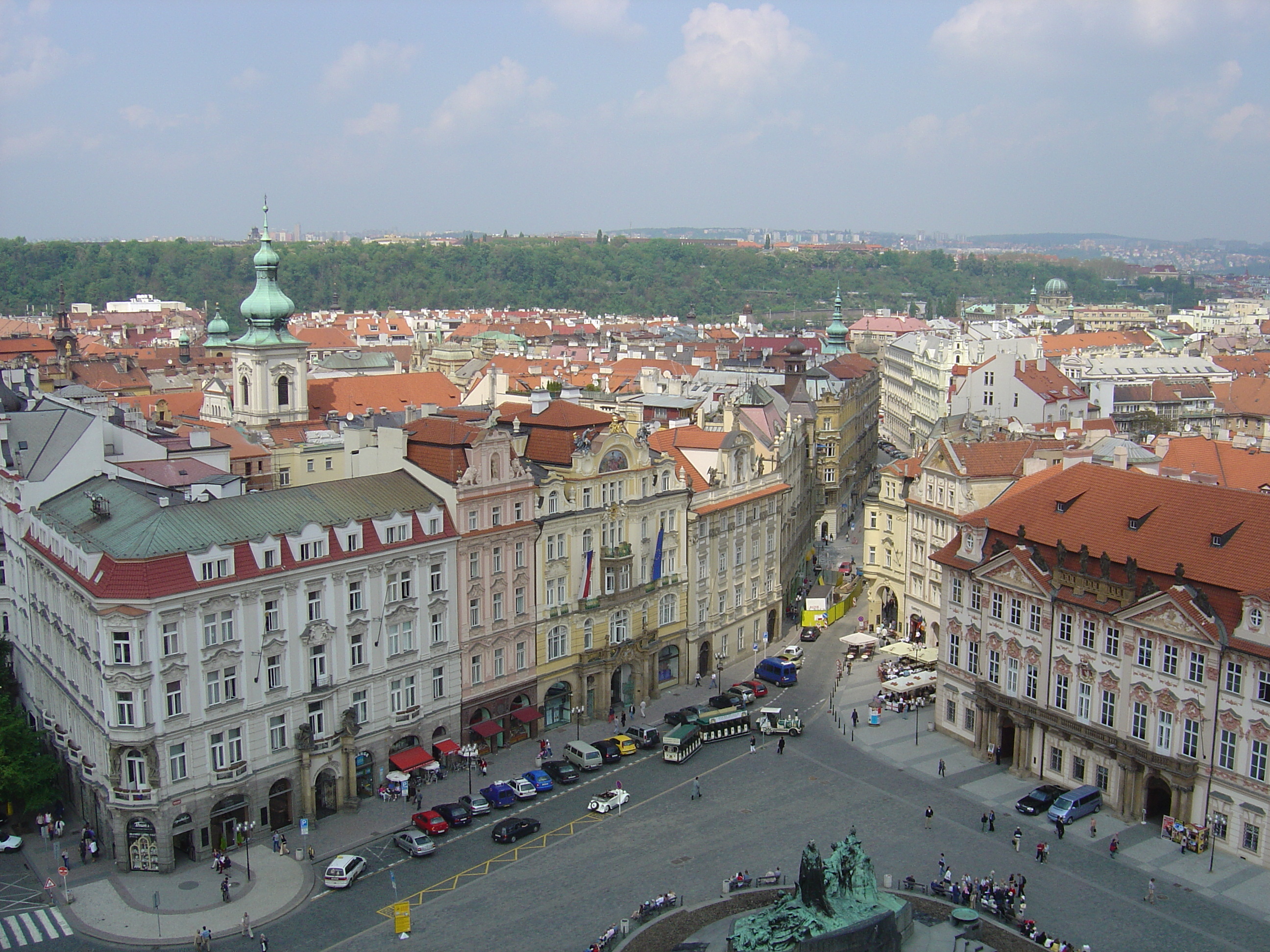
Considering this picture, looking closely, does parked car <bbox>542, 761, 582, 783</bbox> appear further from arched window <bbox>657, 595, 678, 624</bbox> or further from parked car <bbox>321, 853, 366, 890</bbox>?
arched window <bbox>657, 595, 678, 624</bbox>

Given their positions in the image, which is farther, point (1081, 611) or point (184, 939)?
point (1081, 611)

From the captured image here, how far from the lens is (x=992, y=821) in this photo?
194ft

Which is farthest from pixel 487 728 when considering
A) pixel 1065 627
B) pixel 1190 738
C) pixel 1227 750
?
pixel 1227 750

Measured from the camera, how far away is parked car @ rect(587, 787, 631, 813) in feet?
201

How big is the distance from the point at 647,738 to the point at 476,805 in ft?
40.9

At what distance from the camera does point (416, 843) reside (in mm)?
56281

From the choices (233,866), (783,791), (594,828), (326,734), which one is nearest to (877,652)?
(783,791)

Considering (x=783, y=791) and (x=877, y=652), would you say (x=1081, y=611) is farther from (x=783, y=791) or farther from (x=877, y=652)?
(x=877, y=652)

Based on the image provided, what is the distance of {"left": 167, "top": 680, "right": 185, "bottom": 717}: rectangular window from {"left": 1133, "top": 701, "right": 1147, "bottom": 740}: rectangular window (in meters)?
42.9

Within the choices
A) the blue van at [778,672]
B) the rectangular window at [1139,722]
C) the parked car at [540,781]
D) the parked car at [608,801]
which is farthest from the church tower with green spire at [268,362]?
the rectangular window at [1139,722]

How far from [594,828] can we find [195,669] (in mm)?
19459

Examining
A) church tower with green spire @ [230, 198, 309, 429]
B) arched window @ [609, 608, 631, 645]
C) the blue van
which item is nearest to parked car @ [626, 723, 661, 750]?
arched window @ [609, 608, 631, 645]

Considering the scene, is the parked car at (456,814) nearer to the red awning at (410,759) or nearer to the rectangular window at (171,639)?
the red awning at (410,759)

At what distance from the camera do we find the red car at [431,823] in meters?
58.3
